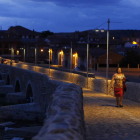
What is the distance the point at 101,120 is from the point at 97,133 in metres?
2.11

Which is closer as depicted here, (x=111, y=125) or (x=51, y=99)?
(x=51, y=99)

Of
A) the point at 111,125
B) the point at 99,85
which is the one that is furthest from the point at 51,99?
the point at 99,85

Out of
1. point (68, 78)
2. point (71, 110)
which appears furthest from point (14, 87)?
point (71, 110)

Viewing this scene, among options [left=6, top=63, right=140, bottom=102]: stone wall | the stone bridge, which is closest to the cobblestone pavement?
the stone bridge

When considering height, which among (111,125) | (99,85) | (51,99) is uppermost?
(51,99)

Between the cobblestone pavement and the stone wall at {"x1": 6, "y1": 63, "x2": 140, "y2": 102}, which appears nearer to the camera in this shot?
the cobblestone pavement

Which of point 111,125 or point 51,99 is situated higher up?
point 51,99

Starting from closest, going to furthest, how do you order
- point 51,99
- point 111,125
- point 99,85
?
point 51,99, point 111,125, point 99,85

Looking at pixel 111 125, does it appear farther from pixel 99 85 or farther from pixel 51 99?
pixel 99 85

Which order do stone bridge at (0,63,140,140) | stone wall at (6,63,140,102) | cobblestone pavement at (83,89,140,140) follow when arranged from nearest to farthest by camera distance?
1. stone bridge at (0,63,140,140)
2. cobblestone pavement at (83,89,140,140)
3. stone wall at (6,63,140,102)

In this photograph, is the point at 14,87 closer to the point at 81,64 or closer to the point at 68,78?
the point at 68,78

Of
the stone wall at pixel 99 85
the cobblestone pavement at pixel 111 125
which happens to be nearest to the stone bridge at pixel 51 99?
the stone wall at pixel 99 85

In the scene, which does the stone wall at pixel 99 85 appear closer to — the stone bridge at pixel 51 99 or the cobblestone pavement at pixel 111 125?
the stone bridge at pixel 51 99

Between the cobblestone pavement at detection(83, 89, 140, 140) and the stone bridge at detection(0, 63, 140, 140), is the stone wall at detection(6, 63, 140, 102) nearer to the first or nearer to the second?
the stone bridge at detection(0, 63, 140, 140)
